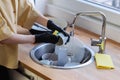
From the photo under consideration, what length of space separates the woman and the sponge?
248mm

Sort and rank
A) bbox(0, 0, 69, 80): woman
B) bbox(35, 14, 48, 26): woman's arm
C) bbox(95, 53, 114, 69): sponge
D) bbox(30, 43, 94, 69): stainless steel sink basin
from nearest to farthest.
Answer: bbox(0, 0, 69, 80): woman < bbox(95, 53, 114, 69): sponge < bbox(30, 43, 94, 69): stainless steel sink basin < bbox(35, 14, 48, 26): woman's arm

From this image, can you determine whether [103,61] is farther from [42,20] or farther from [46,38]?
[42,20]

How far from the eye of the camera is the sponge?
4.33 feet

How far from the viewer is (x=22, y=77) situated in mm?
1435

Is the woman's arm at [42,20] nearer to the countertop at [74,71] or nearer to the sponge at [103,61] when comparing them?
the countertop at [74,71]

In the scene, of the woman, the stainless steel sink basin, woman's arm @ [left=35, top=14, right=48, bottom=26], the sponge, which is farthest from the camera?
woman's arm @ [left=35, top=14, right=48, bottom=26]

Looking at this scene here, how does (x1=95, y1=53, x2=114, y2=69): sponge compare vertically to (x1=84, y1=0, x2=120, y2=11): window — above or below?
below

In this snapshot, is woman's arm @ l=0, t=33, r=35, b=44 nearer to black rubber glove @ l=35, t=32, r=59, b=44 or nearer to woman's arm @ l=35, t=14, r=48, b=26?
black rubber glove @ l=35, t=32, r=59, b=44

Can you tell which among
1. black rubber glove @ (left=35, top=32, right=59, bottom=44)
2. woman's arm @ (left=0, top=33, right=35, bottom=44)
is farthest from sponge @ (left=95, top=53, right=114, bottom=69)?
woman's arm @ (left=0, top=33, right=35, bottom=44)

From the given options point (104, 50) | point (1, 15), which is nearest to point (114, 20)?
point (104, 50)

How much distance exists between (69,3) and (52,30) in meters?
0.40

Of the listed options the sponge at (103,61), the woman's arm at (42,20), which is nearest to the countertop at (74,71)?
the sponge at (103,61)

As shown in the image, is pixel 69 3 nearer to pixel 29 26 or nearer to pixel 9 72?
pixel 29 26

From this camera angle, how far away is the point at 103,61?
1.36m
